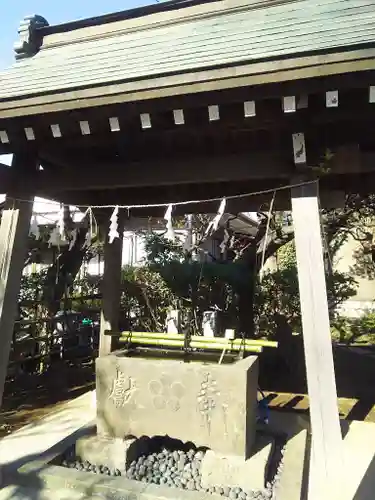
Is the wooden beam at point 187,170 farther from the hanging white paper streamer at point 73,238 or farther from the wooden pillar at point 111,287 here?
the hanging white paper streamer at point 73,238

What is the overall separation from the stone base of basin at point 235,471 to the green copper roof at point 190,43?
9.40ft

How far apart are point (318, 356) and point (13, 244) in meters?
2.54

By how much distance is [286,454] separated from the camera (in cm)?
363

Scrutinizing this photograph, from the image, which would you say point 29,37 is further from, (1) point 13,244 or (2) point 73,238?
(2) point 73,238

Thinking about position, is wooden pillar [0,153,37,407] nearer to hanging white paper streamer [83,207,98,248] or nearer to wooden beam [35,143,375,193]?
wooden beam [35,143,375,193]

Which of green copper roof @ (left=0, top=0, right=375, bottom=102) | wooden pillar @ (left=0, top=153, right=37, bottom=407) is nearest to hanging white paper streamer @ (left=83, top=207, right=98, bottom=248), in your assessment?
wooden pillar @ (left=0, top=153, right=37, bottom=407)

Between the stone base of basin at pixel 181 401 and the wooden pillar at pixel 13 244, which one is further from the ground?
the wooden pillar at pixel 13 244

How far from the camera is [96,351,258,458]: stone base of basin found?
3.33 metres

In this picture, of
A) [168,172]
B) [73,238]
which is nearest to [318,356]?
[168,172]

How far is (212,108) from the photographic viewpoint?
9.13 ft

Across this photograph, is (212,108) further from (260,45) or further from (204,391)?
(204,391)

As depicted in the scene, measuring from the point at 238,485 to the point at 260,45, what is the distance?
3276 millimetres

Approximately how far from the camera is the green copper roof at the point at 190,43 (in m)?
2.83

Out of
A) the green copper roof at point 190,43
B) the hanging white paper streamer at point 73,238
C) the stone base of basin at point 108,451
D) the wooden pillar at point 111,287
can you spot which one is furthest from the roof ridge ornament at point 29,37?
the stone base of basin at point 108,451
